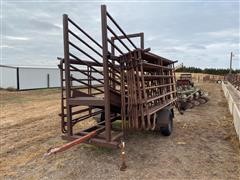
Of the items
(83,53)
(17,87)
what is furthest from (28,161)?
(17,87)

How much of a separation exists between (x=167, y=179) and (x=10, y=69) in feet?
63.7

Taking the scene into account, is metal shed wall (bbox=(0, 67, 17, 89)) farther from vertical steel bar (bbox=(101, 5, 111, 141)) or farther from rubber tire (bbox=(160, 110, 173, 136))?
vertical steel bar (bbox=(101, 5, 111, 141))

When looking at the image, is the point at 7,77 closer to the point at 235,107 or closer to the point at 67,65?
the point at 67,65

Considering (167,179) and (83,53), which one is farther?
(83,53)

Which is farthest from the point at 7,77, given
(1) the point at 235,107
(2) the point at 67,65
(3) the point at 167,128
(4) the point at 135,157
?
(4) the point at 135,157

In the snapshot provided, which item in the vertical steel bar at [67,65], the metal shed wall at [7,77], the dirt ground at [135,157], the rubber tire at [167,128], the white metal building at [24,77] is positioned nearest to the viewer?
the dirt ground at [135,157]

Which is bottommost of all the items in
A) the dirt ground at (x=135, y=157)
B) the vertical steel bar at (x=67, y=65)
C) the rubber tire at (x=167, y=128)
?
the dirt ground at (x=135, y=157)

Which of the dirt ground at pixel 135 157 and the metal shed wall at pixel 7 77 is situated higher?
the metal shed wall at pixel 7 77

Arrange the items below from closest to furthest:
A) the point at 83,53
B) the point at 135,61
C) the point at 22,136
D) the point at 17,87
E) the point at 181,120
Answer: the point at 135,61
the point at 83,53
the point at 22,136
the point at 181,120
the point at 17,87

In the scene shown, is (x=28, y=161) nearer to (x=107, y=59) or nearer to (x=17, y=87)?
(x=107, y=59)

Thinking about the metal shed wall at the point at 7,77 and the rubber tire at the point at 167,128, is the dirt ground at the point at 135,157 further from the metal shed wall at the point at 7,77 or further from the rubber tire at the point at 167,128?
the metal shed wall at the point at 7,77

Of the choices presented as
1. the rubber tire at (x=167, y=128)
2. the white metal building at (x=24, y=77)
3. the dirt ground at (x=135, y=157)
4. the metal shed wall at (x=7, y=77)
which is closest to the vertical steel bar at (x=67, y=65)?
the dirt ground at (x=135, y=157)

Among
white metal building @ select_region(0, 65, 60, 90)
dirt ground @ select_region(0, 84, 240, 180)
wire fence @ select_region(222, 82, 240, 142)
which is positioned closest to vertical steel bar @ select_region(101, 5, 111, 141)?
dirt ground @ select_region(0, 84, 240, 180)

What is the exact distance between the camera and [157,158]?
4.27 m
